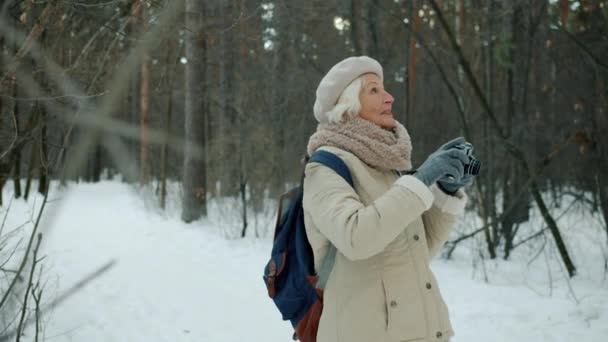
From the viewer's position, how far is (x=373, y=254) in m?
1.61

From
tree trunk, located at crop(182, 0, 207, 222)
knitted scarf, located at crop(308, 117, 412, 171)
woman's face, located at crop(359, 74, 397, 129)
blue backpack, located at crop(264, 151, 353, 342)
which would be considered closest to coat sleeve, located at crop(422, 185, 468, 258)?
knitted scarf, located at crop(308, 117, 412, 171)

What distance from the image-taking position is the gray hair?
1886 millimetres

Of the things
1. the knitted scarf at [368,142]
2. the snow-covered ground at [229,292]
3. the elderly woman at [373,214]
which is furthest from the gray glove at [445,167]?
the snow-covered ground at [229,292]

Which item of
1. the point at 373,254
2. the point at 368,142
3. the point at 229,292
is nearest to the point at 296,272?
the point at 373,254

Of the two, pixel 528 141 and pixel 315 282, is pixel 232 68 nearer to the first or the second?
pixel 528 141

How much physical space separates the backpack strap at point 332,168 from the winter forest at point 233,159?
484 millimetres

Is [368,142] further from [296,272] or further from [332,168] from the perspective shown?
[296,272]

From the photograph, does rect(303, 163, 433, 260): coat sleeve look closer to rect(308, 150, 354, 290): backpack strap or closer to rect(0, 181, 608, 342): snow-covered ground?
rect(308, 150, 354, 290): backpack strap

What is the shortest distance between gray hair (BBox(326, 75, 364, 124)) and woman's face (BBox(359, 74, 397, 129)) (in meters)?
0.02

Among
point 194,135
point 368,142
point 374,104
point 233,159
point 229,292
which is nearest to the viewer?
point 368,142

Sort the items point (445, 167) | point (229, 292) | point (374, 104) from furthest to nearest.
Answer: point (229, 292) < point (374, 104) < point (445, 167)

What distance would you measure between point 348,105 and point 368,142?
168mm

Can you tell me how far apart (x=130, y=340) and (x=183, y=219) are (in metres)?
6.77

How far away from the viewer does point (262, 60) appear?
496 inches
